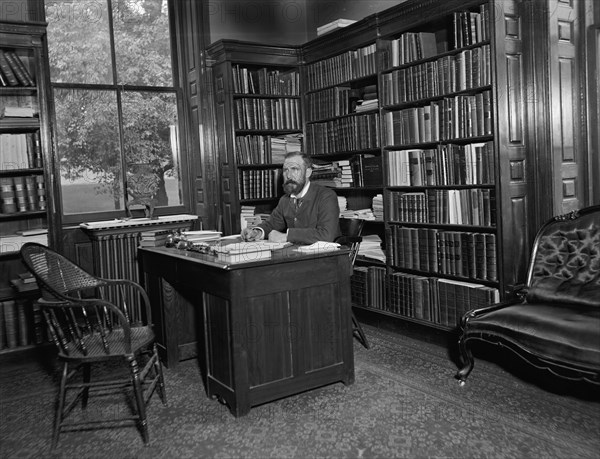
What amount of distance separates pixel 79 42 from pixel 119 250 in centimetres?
189

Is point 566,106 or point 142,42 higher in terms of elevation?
point 142,42

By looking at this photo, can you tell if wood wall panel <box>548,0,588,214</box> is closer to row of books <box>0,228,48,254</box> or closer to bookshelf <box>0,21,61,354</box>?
bookshelf <box>0,21,61,354</box>

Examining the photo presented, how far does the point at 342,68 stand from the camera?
212 inches

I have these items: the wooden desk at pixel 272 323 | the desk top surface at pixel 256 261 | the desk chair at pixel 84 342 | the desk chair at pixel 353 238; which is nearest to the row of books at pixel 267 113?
the desk chair at pixel 353 238

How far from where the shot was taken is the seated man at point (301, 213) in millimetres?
4352

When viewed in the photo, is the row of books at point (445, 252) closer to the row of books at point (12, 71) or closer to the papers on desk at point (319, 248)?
the papers on desk at point (319, 248)

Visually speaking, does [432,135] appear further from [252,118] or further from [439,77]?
[252,118]

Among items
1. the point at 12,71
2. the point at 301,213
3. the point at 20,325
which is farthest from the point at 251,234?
the point at 12,71

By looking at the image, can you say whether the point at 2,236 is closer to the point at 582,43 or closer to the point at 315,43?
the point at 315,43

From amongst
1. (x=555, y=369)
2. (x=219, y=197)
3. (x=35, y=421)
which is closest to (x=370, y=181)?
(x=219, y=197)

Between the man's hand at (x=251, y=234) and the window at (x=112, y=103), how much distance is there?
5.31 ft

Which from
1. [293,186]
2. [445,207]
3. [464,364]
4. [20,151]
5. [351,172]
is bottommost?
[464,364]

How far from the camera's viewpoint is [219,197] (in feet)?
18.8

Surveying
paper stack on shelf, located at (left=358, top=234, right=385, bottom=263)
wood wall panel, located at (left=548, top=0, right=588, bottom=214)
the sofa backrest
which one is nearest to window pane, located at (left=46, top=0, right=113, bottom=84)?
paper stack on shelf, located at (left=358, top=234, right=385, bottom=263)
